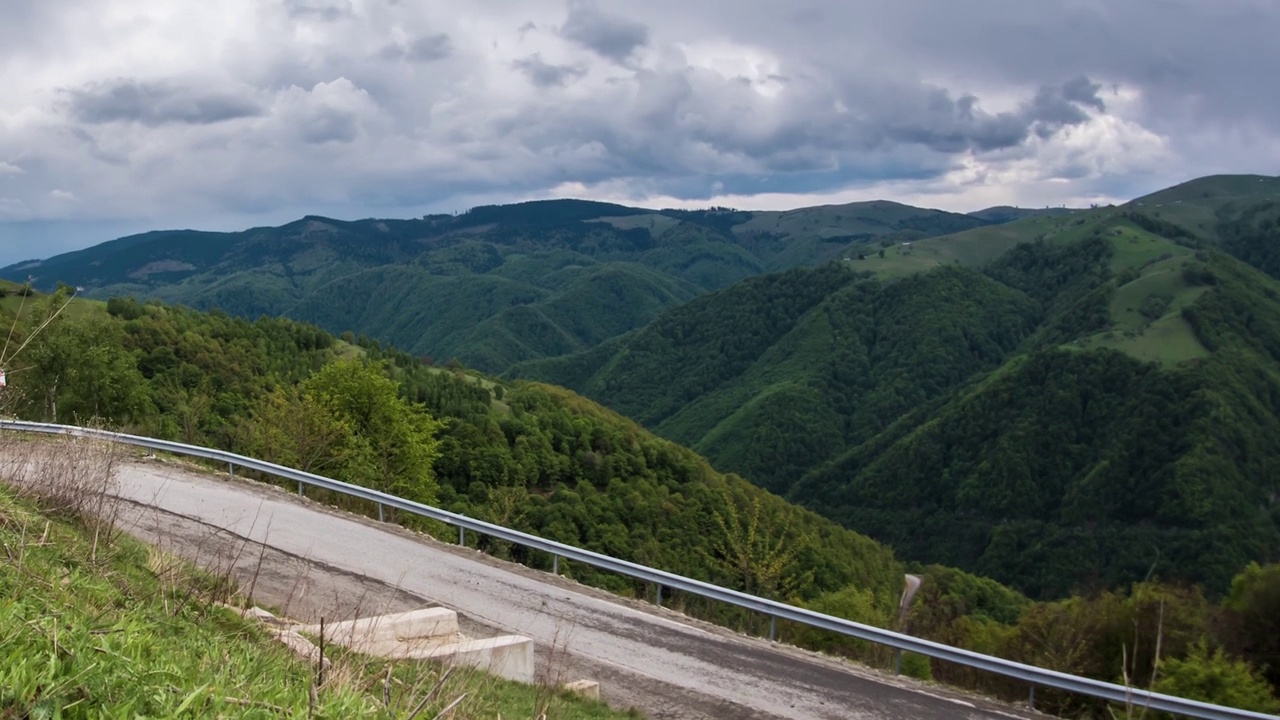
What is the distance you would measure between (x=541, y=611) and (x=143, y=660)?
9.51 meters

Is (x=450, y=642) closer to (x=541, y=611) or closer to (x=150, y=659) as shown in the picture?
(x=541, y=611)

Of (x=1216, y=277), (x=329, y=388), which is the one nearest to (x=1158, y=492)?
(x=1216, y=277)

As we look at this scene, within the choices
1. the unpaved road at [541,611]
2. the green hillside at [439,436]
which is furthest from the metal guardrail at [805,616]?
the green hillside at [439,436]

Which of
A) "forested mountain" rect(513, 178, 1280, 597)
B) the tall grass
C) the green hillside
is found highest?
the tall grass

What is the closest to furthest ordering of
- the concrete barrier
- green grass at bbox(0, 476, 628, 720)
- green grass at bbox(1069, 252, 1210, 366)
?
green grass at bbox(0, 476, 628, 720) < the concrete barrier < green grass at bbox(1069, 252, 1210, 366)

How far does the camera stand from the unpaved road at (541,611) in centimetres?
1110

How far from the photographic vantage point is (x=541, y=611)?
45.0 feet

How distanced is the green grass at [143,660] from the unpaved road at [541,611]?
1.85 metres

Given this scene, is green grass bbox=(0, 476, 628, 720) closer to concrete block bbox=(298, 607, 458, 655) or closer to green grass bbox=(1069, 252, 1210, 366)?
concrete block bbox=(298, 607, 458, 655)

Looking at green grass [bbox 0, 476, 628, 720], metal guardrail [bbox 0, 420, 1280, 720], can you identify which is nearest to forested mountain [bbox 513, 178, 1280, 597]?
metal guardrail [bbox 0, 420, 1280, 720]

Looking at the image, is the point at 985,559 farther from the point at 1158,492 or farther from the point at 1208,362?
the point at 1208,362

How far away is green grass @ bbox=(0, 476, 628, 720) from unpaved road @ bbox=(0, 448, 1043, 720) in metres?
1.85

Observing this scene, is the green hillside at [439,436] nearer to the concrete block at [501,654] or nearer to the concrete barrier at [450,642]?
the concrete barrier at [450,642]

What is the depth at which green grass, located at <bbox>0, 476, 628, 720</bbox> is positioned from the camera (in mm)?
3861
